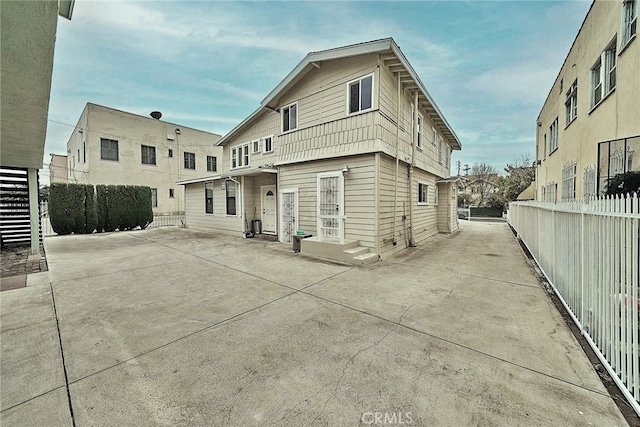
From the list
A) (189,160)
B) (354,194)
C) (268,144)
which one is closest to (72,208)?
(268,144)

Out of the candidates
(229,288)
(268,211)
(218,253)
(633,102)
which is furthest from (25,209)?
(633,102)

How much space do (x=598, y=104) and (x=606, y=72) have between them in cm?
78

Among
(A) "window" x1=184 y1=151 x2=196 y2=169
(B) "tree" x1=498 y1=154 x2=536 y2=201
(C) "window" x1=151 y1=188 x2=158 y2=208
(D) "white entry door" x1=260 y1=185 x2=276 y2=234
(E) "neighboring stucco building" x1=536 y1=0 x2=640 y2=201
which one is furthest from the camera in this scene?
(B) "tree" x1=498 y1=154 x2=536 y2=201

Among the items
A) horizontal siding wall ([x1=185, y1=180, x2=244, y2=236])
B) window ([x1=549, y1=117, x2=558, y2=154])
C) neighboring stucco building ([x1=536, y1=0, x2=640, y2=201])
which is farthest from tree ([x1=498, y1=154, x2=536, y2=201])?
horizontal siding wall ([x1=185, y1=180, x2=244, y2=236])

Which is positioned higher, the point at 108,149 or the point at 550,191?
the point at 108,149

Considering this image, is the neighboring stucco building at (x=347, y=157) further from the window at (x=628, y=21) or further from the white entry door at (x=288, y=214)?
the window at (x=628, y=21)

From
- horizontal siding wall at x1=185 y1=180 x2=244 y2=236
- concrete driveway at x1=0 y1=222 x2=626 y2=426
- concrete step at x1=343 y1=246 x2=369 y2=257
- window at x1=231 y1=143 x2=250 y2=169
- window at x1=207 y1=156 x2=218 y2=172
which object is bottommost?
concrete driveway at x1=0 y1=222 x2=626 y2=426

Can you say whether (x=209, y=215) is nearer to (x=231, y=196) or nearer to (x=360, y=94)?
(x=231, y=196)

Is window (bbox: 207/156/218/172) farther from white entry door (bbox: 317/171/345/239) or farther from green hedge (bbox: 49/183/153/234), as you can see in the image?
white entry door (bbox: 317/171/345/239)

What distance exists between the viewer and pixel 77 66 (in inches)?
463

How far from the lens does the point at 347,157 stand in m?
7.76

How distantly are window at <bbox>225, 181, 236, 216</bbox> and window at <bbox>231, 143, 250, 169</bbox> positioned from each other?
1.55 m

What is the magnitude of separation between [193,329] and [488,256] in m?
8.26

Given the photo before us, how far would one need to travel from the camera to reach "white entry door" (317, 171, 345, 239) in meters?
7.83
